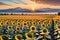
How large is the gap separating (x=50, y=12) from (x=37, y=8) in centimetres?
99

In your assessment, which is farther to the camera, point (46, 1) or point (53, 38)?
point (46, 1)

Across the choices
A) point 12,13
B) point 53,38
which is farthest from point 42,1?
point 53,38

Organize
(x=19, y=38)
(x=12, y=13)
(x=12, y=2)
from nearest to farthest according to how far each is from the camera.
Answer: (x=19, y=38)
(x=12, y=13)
(x=12, y=2)

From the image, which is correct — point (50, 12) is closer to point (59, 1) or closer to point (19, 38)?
point (59, 1)

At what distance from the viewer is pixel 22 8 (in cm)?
1566

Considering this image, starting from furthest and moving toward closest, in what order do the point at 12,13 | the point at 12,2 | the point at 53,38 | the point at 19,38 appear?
the point at 12,2 → the point at 12,13 → the point at 53,38 → the point at 19,38

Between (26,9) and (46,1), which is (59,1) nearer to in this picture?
(46,1)

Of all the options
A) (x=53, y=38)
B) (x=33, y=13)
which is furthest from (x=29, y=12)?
(x=53, y=38)

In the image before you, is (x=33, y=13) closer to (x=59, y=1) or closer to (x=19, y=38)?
(x=59, y=1)

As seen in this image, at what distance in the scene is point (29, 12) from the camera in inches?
588

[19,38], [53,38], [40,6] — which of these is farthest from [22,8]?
[19,38]

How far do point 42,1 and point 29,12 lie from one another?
68.0 inches

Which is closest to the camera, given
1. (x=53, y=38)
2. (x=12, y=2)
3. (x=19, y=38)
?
(x=19, y=38)

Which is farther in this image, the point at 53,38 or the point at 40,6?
the point at 40,6
